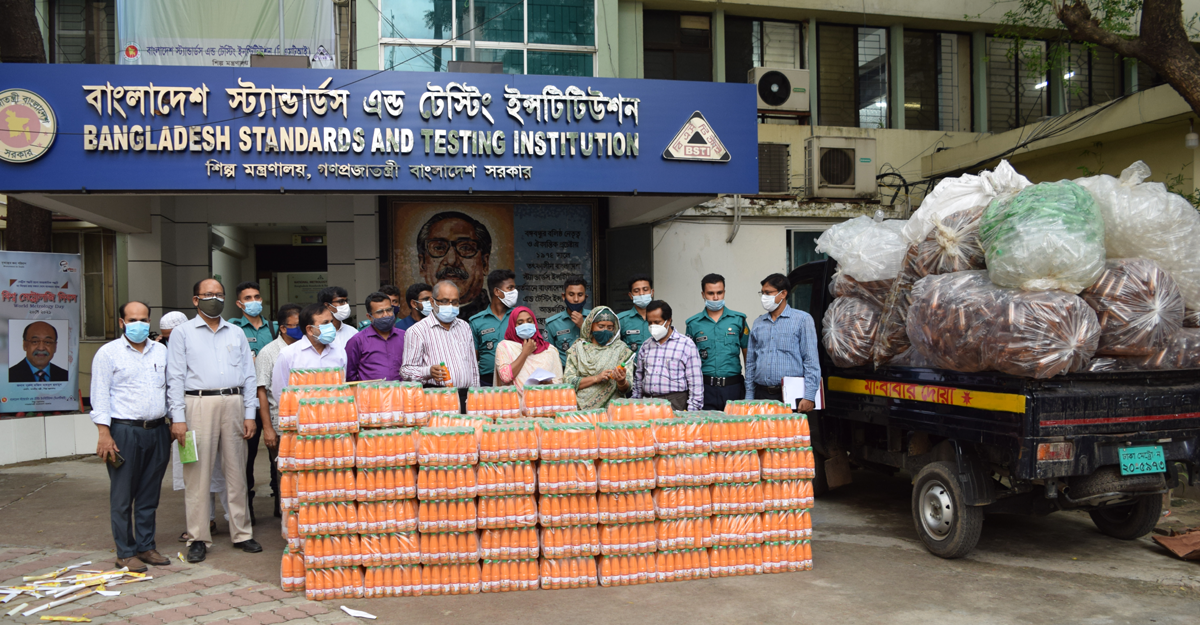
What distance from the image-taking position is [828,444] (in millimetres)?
6902

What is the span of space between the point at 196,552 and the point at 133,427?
3.09ft

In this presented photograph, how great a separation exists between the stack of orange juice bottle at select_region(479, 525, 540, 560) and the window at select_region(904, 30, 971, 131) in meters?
11.0

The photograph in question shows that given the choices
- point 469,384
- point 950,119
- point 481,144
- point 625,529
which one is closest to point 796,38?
point 950,119

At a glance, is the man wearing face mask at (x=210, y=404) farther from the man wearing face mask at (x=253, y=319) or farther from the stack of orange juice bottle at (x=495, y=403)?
the stack of orange juice bottle at (x=495, y=403)

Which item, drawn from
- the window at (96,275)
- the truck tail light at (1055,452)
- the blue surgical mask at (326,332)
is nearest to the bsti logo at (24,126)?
the blue surgical mask at (326,332)

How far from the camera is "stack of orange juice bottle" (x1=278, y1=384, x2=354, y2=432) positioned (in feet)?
15.5

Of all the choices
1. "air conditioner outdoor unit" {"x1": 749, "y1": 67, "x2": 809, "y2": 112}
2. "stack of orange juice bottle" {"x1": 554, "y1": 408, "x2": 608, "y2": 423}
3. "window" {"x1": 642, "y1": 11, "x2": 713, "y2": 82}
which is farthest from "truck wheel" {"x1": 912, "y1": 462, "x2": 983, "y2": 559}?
"window" {"x1": 642, "y1": 11, "x2": 713, "y2": 82}

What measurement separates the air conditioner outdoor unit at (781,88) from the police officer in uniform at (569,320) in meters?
6.22

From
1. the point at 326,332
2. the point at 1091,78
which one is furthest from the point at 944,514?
the point at 1091,78

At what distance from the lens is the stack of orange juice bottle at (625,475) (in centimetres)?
477

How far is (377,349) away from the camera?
20.4 feet

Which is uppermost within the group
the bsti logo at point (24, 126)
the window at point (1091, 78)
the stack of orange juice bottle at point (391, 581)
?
the window at point (1091, 78)

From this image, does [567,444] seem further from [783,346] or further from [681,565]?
[783,346]

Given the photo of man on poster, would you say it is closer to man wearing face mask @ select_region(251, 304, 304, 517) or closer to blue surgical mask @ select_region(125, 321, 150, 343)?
man wearing face mask @ select_region(251, 304, 304, 517)
